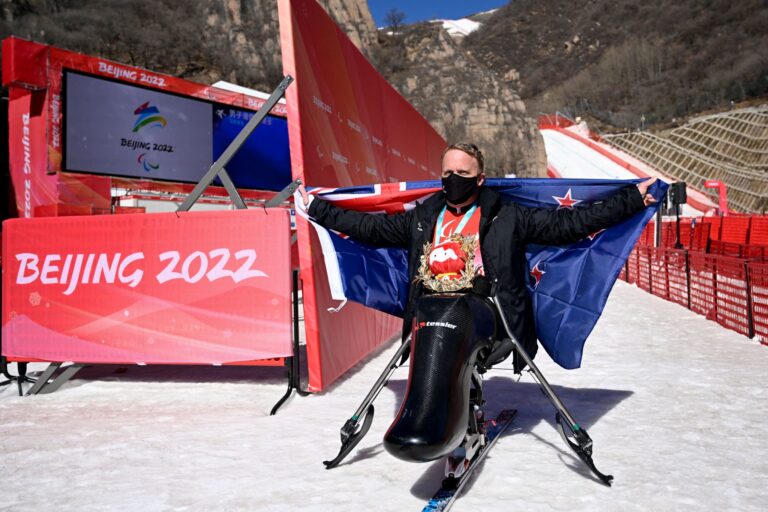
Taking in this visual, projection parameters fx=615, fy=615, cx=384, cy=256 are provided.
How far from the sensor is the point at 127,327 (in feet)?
16.5

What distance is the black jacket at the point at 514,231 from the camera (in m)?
3.23

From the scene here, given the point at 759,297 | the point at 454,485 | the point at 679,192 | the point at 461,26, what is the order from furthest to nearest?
1. the point at 461,26
2. the point at 679,192
3. the point at 759,297
4. the point at 454,485

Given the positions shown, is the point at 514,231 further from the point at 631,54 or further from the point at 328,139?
the point at 631,54

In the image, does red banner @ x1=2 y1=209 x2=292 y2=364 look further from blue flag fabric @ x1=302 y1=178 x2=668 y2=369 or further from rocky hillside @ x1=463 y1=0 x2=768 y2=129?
rocky hillside @ x1=463 y1=0 x2=768 y2=129

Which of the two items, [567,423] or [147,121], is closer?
[567,423]

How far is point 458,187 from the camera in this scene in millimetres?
3236

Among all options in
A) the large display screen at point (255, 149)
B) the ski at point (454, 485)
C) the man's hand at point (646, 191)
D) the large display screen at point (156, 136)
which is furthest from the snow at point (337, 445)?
the large display screen at point (255, 149)

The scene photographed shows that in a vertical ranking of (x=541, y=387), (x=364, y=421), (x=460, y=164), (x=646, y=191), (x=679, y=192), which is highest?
(x=679, y=192)

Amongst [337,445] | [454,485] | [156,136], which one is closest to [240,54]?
[156,136]

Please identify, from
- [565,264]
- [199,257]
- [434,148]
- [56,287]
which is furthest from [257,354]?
[434,148]

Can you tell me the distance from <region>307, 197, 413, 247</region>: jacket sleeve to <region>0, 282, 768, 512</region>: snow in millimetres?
1238

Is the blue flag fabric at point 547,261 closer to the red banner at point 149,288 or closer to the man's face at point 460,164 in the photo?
the man's face at point 460,164

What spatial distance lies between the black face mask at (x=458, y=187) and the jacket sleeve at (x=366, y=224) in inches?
13.8

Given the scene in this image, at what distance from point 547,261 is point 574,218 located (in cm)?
53
